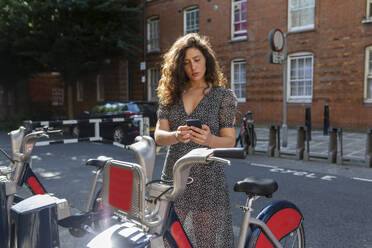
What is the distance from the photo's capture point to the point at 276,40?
1017cm

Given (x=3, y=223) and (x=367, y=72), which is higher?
(x=367, y=72)

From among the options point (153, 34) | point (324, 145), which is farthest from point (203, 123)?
point (153, 34)

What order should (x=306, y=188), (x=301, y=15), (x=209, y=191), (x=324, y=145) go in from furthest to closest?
(x=301, y=15)
(x=324, y=145)
(x=306, y=188)
(x=209, y=191)

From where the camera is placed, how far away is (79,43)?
16906 millimetres

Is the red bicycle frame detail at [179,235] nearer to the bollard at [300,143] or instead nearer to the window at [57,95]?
the bollard at [300,143]

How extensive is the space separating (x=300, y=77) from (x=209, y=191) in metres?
14.6

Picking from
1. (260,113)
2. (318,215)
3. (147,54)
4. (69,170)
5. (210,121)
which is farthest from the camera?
(147,54)

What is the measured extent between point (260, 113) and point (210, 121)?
49.0 feet

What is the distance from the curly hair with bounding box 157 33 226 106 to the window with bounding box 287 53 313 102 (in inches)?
549

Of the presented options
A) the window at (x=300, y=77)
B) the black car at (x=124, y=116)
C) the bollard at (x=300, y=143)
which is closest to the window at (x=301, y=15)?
the window at (x=300, y=77)

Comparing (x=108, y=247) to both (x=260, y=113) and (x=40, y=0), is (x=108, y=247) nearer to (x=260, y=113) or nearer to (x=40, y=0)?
(x=260, y=113)

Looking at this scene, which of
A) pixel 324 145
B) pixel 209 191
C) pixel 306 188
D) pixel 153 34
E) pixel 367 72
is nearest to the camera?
pixel 209 191

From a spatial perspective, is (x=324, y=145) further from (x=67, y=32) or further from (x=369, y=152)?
(x=67, y=32)

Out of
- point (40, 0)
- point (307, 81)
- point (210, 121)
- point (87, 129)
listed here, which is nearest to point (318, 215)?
point (210, 121)
